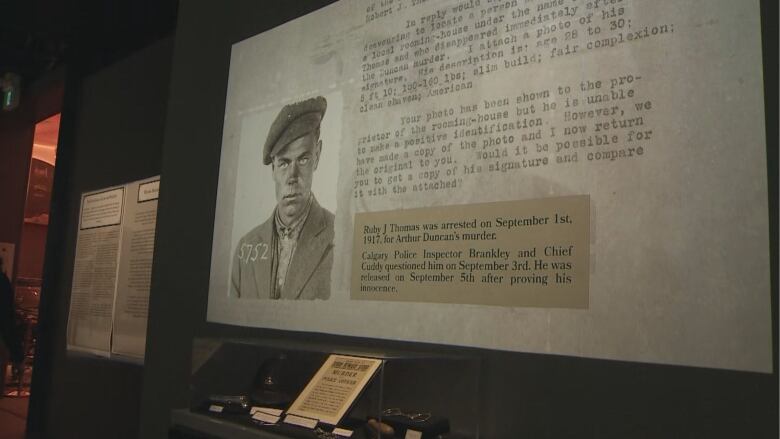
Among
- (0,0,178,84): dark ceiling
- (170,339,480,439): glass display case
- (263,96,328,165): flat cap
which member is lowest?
(170,339,480,439): glass display case

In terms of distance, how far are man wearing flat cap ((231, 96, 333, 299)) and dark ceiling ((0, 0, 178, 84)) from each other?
2255 millimetres

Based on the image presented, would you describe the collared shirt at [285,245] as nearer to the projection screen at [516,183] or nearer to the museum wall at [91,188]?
the projection screen at [516,183]

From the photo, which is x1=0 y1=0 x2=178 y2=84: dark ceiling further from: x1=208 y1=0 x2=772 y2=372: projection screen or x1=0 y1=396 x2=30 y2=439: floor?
x1=0 y1=396 x2=30 y2=439: floor

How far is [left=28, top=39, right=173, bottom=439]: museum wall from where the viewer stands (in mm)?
3922

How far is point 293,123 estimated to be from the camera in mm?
2393

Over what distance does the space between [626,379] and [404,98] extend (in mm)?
1078

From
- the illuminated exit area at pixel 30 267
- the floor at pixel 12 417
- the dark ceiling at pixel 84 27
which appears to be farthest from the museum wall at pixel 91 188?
the illuminated exit area at pixel 30 267

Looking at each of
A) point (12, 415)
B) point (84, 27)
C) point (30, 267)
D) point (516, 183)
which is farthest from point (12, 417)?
point (516, 183)

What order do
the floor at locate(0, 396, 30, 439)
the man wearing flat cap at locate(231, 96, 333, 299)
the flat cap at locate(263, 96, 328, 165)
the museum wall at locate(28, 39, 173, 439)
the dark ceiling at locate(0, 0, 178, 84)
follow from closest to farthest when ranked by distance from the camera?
the man wearing flat cap at locate(231, 96, 333, 299)
the flat cap at locate(263, 96, 328, 165)
the museum wall at locate(28, 39, 173, 439)
the dark ceiling at locate(0, 0, 178, 84)
the floor at locate(0, 396, 30, 439)

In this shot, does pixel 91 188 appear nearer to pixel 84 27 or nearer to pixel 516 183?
pixel 84 27

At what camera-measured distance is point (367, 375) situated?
171 centimetres

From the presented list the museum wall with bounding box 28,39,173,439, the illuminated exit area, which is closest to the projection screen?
the museum wall with bounding box 28,39,173,439

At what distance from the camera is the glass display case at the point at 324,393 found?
68.0 inches

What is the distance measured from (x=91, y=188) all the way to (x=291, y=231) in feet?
8.99
